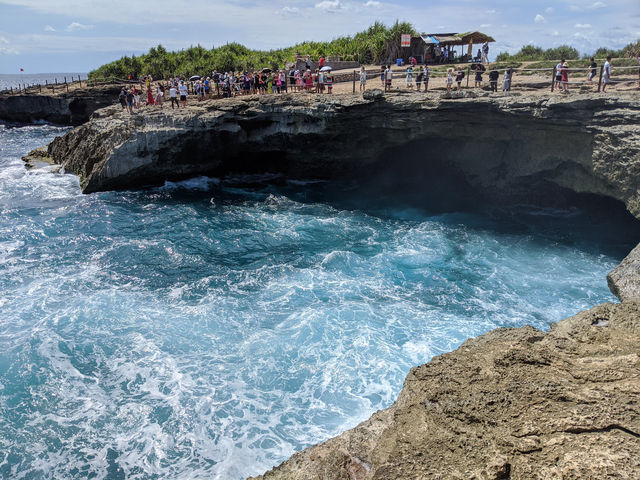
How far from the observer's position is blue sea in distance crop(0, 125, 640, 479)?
34.8 feet

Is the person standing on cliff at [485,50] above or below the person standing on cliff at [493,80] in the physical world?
above

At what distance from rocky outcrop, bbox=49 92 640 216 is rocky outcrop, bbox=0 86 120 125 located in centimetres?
2512

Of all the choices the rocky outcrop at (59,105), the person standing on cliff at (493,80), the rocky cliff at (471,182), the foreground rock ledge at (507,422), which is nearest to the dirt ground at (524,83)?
the person standing on cliff at (493,80)

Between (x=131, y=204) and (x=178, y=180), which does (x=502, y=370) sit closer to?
(x=131, y=204)

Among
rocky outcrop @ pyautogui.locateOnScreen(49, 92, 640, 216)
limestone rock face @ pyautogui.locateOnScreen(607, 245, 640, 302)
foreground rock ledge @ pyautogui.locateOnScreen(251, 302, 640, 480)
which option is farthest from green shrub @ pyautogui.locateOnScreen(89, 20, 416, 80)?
foreground rock ledge @ pyautogui.locateOnScreen(251, 302, 640, 480)

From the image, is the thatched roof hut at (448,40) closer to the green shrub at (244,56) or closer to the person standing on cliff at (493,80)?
the green shrub at (244,56)

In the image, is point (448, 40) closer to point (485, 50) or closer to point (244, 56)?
point (485, 50)

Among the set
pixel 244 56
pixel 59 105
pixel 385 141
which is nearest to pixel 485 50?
pixel 385 141

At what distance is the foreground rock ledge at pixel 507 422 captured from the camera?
5.01 m

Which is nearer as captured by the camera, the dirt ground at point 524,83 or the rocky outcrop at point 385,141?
the rocky outcrop at point 385,141

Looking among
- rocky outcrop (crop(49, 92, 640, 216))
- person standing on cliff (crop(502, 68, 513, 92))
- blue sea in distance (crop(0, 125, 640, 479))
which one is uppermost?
person standing on cliff (crop(502, 68, 513, 92))

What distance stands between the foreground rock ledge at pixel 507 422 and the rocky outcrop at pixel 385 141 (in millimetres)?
14508

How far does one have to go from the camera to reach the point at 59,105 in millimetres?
54500

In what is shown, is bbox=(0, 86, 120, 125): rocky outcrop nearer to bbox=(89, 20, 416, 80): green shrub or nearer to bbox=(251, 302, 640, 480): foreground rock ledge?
bbox=(89, 20, 416, 80): green shrub
